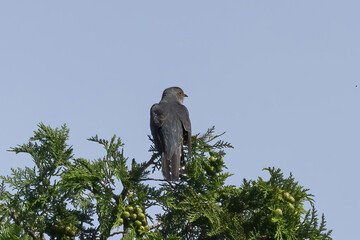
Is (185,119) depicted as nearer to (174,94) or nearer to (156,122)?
(156,122)

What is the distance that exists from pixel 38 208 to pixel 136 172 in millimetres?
1034

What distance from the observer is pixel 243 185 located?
20.1 ft

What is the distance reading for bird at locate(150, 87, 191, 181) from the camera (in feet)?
21.2

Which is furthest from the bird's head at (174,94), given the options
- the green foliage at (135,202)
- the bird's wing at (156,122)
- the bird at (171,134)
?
the green foliage at (135,202)

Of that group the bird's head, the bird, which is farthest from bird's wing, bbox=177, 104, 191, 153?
the bird's head

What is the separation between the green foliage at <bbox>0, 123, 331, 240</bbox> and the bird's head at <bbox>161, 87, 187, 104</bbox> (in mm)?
3022

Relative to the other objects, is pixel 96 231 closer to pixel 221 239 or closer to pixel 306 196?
pixel 221 239

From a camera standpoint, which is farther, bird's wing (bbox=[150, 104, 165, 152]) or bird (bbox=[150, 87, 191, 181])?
bird's wing (bbox=[150, 104, 165, 152])

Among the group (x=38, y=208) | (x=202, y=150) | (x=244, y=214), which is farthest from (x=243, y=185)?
(x=38, y=208)

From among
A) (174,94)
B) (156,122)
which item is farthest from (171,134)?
(174,94)

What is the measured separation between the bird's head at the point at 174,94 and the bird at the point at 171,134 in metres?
1.05

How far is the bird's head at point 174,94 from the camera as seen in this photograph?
918 cm

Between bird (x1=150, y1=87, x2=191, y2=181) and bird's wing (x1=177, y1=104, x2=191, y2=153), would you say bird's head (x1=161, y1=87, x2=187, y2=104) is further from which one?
bird's wing (x1=177, y1=104, x2=191, y2=153)

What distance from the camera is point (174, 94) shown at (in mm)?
9305
